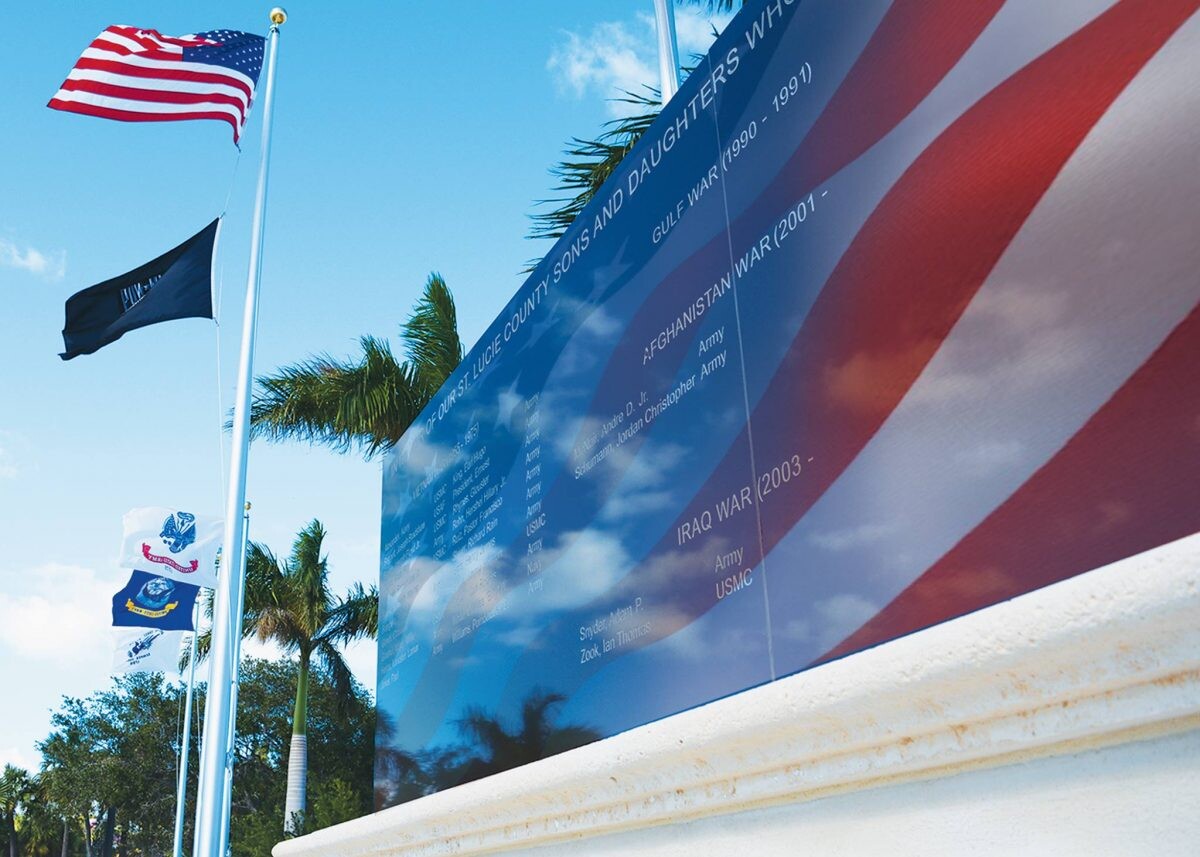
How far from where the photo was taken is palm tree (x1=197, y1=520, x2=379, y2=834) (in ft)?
90.4

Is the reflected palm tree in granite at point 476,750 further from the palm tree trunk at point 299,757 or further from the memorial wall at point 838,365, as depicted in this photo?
the palm tree trunk at point 299,757

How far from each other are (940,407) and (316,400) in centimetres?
1261

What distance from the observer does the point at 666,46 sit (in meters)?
7.88

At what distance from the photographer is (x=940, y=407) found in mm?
2633

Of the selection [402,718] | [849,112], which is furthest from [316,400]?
[849,112]

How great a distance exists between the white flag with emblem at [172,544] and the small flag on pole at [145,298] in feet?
28.1

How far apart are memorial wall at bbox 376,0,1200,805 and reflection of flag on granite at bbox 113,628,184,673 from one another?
637 inches

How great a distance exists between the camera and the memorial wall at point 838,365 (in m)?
2.26

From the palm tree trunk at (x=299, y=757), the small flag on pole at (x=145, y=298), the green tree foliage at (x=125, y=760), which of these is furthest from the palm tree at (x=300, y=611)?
the small flag on pole at (x=145, y=298)

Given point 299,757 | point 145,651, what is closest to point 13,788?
point 299,757

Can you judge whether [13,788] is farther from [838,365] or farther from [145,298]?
[838,365]

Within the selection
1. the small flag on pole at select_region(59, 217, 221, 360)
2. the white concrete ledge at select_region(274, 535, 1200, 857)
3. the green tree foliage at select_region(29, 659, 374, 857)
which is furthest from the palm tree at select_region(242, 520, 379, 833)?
the white concrete ledge at select_region(274, 535, 1200, 857)

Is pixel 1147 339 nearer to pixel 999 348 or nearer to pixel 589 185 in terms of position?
pixel 999 348

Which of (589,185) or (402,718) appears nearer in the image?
(402,718)
